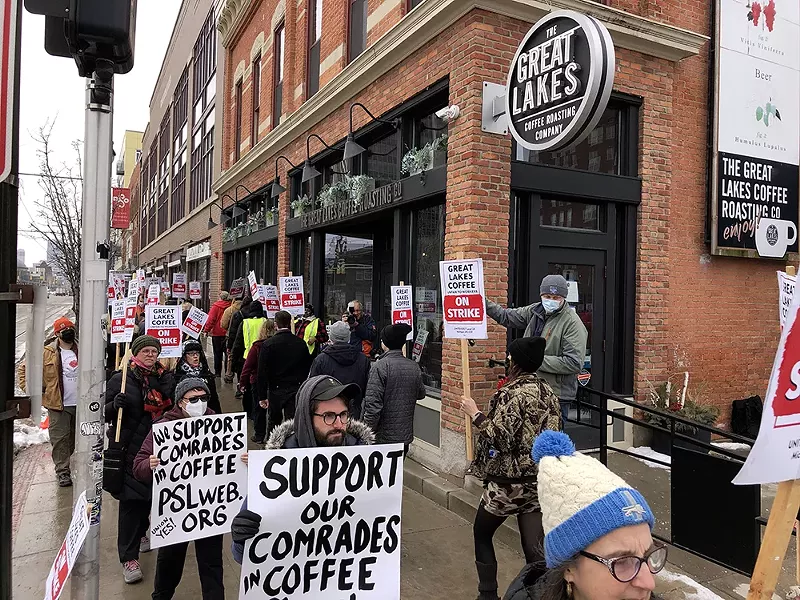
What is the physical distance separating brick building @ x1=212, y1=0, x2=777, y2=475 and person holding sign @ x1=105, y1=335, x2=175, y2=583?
131 inches

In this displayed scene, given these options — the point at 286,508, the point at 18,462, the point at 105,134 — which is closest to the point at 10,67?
the point at 105,134

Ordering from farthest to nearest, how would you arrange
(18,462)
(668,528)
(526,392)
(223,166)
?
(223,166) < (18,462) < (668,528) < (526,392)

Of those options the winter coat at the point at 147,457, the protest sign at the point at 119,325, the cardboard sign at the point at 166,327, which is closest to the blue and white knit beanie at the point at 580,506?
Answer: the winter coat at the point at 147,457

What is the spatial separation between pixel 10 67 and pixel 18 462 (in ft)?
24.2

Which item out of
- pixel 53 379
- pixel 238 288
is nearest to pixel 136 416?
pixel 53 379

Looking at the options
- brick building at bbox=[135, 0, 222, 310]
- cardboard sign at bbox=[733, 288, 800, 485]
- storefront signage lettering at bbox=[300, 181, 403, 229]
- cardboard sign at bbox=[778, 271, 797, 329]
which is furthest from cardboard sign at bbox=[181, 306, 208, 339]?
brick building at bbox=[135, 0, 222, 310]

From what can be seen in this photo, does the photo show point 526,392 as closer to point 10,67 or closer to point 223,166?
point 10,67

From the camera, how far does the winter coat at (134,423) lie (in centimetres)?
420

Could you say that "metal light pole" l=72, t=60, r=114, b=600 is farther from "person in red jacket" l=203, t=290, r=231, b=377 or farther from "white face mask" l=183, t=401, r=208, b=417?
"person in red jacket" l=203, t=290, r=231, b=377

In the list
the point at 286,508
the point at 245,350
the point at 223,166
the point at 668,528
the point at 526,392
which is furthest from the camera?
the point at 223,166

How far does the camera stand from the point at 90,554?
113 inches

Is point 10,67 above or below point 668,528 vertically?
above

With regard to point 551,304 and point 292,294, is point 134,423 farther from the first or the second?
point 292,294

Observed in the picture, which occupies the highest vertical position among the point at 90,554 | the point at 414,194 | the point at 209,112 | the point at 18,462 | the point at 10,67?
the point at 209,112
